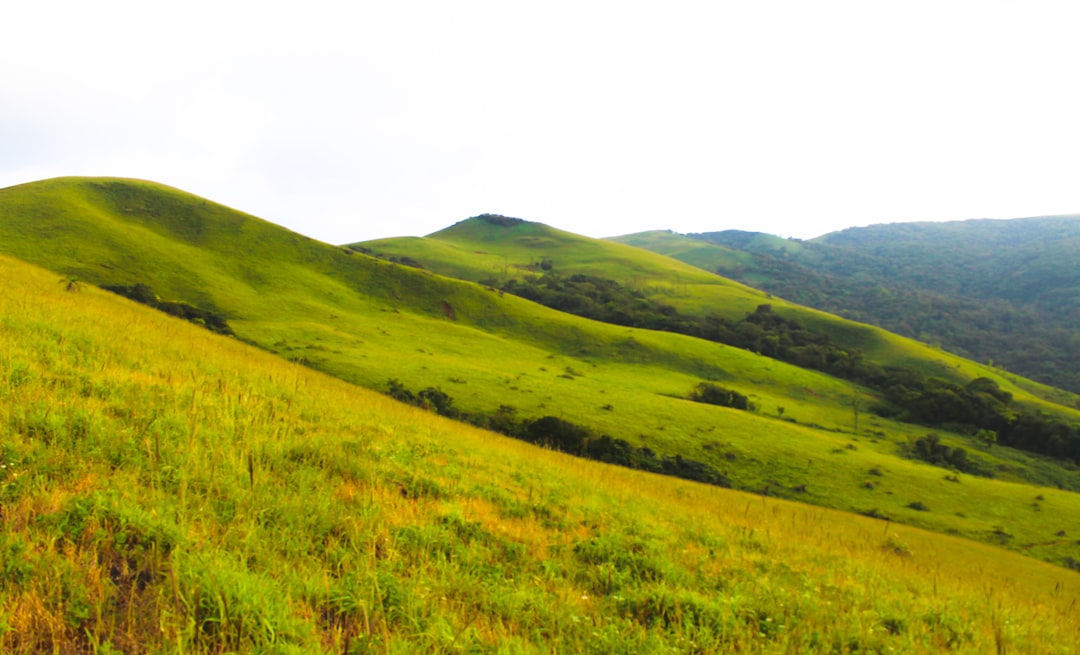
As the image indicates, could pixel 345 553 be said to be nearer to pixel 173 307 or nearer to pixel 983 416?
pixel 173 307

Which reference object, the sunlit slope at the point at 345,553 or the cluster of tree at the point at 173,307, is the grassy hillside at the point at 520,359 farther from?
the sunlit slope at the point at 345,553

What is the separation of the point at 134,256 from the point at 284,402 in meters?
79.3

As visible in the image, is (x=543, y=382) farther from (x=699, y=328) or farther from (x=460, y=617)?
(x=699, y=328)

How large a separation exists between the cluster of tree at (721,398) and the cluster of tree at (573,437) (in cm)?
2561

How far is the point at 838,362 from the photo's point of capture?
110m

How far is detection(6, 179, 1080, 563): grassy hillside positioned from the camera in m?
47.0

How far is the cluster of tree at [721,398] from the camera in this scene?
6944 centimetres

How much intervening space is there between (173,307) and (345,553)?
56978 millimetres

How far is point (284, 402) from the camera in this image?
11.5 m

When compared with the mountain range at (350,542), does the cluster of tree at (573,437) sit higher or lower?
lower

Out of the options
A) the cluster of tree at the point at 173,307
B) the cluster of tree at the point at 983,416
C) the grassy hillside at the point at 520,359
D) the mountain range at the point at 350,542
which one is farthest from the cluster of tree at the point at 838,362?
the cluster of tree at the point at 173,307

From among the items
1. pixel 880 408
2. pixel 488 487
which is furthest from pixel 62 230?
pixel 880 408

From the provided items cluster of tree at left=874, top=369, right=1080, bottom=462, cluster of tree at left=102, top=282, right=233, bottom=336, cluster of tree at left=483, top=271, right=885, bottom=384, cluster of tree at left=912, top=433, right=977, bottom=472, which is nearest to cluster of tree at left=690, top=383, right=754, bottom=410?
cluster of tree at left=912, top=433, right=977, bottom=472

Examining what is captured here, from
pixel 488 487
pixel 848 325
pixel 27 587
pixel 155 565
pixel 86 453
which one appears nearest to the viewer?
pixel 27 587
